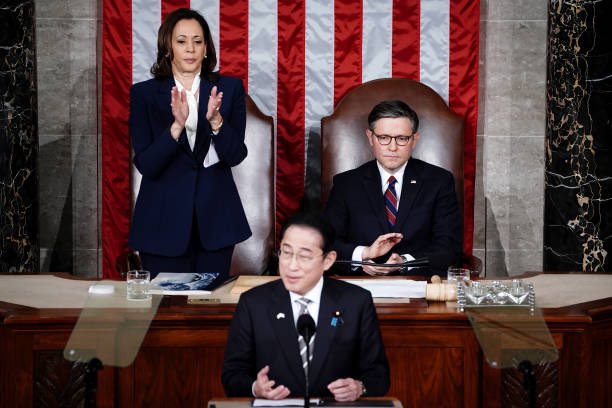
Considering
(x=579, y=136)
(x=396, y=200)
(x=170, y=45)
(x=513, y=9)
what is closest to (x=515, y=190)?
(x=579, y=136)

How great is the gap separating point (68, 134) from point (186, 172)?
1565mm

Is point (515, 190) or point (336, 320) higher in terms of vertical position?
point (515, 190)

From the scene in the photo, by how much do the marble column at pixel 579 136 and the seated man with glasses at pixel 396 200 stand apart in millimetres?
902

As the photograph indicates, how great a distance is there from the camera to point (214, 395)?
3.29m

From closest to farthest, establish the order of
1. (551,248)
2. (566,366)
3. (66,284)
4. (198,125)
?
(566,366) → (66,284) → (198,125) → (551,248)

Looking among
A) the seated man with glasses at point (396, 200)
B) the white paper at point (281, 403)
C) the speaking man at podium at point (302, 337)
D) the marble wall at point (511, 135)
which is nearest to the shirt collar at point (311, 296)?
the speaking man at podium at point (302, 337)

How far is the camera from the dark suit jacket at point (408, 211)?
4438mm

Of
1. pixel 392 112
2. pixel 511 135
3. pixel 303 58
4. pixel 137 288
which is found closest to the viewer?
pixel 137 288

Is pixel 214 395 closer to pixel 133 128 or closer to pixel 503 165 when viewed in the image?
pixel 133 128

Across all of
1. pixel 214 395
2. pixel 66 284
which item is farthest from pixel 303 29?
pixel 214 395

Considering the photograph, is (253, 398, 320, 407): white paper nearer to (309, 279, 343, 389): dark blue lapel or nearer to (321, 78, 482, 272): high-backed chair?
(309, 279, 343, 389): dark blue lapel

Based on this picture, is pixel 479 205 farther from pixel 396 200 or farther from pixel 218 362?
pixel 218 362

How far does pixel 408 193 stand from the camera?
448cm

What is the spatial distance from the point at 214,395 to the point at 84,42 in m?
2.83
